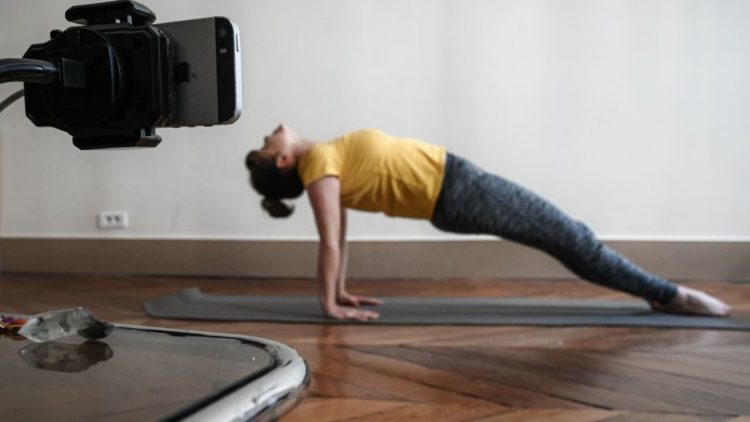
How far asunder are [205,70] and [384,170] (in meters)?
1.51

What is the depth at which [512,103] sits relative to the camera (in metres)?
2.54

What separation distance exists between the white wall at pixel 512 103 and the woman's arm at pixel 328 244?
786mm

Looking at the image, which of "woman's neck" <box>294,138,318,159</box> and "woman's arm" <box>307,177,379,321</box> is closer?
"woman's arm" <box>307,177,379,321</box>

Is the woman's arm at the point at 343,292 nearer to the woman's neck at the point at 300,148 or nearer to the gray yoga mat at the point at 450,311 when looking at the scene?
the gray yoga mat at the point at 450,311

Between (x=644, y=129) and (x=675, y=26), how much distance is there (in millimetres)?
346

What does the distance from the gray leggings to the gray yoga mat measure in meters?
0.08

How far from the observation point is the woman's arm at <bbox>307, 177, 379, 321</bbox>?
1797 millimetres

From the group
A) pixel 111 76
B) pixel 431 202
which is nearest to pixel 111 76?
pixel 111 76

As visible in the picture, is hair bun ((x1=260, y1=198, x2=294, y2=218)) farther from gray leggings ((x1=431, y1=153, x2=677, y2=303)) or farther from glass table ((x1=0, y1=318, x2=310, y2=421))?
glass table ((x1=0, y1=318, x2=310, y2=421))

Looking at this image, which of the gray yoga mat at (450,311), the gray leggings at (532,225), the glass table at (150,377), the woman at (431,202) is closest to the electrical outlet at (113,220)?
the gray yoga mat at (450,311)

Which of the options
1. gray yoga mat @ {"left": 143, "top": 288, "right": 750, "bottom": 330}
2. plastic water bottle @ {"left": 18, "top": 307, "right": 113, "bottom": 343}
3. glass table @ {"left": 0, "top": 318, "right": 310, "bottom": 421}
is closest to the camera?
glass table @ {"left": 0, "top": 318, "right": 310, "bottom": 421}

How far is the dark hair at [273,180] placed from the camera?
2000 millimetres

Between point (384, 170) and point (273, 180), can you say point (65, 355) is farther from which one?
point (273, 180)

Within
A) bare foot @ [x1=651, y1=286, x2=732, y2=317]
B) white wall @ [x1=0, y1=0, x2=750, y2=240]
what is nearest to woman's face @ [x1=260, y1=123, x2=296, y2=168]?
white wall @ [x1=0, y1=0, x2=750, y2=240]
